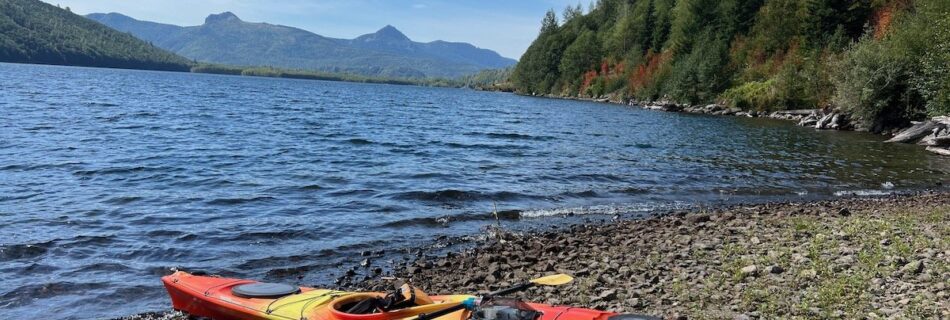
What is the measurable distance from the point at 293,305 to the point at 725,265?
6.48 meters

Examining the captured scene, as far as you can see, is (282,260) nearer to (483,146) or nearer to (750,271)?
(750,271)

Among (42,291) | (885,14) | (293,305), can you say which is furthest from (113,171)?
(885,14)

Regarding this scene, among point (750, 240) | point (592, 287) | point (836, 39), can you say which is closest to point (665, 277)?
point (592, 287)

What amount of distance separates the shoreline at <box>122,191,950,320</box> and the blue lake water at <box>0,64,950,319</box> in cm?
185

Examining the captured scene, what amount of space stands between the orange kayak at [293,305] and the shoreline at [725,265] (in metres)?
0.50

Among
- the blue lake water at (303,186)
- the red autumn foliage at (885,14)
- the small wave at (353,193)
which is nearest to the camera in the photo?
the blue lake water at (303,186)

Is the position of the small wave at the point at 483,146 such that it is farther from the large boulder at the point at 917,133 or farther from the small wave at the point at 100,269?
the large boulder at the point at 917,133

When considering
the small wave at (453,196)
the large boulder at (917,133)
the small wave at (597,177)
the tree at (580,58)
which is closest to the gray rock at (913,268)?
the small wave at (453,196)

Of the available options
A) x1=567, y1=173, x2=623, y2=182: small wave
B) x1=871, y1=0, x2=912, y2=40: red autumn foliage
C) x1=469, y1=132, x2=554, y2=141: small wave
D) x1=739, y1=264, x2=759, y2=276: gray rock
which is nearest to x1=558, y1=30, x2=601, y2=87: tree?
x1=871, y1=0, x2=912, y2=40: red autumn foliage

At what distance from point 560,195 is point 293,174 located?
911 cm

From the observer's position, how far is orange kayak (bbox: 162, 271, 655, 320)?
261 inches

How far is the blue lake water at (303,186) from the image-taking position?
428 inches

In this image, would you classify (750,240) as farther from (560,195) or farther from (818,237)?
(560,195)

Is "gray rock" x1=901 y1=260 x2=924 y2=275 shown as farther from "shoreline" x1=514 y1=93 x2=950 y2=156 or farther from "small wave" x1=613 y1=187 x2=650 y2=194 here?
"shoreline" x1=514 y1=93 x2=950 y2=156
